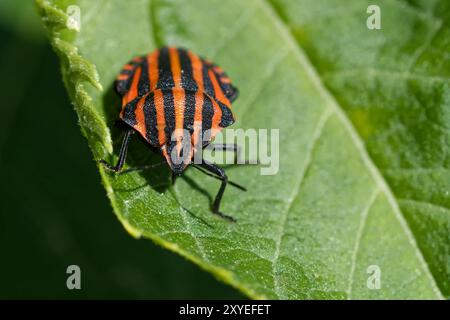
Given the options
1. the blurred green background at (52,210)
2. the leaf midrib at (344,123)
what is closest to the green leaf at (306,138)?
the leaf midrib at (344,123)

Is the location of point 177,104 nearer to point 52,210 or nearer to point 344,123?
point 344,123

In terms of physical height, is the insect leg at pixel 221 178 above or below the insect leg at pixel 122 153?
below

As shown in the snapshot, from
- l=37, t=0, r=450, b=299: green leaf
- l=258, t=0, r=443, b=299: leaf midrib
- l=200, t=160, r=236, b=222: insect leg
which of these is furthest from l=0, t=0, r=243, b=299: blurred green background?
l=258, t=0, r=443, b=299: leaf midrib

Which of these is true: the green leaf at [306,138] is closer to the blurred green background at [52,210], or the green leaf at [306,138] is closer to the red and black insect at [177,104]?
the red and black insect at [177,104]

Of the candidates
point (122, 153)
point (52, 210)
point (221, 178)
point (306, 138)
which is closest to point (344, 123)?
point (306, 138)

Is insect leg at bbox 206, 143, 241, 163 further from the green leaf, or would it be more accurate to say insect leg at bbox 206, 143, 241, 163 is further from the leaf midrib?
the leaf midrib

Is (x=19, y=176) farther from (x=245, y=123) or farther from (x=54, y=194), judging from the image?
(x=245, y=123)
